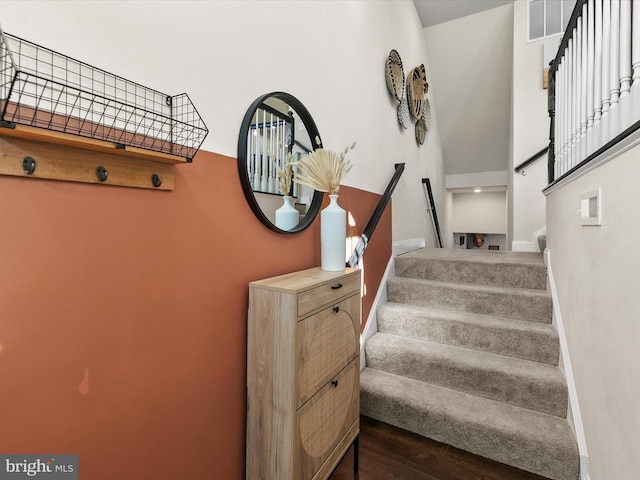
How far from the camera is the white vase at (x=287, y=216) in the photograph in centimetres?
155

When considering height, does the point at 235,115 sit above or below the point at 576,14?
below

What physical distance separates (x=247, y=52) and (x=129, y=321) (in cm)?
112

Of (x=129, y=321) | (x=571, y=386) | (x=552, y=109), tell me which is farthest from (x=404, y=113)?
(x=129, y=321)

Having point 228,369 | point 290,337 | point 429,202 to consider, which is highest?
point 429,202

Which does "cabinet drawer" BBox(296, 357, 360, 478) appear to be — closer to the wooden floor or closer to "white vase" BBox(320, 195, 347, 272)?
→ the wooden floor

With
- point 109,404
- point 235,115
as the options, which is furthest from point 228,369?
point 235,115

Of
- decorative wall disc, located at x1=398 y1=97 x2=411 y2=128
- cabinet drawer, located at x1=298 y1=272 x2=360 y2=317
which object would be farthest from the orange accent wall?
decorative wall disc, located at x1=398 y1=97 x2=411 y2=128

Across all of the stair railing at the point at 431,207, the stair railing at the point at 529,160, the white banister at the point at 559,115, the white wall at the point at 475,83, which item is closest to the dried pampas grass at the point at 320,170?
the white banister at the point at 559,115

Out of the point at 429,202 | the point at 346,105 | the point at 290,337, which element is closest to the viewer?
the point at 290,337

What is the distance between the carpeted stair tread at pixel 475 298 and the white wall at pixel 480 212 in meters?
4.82

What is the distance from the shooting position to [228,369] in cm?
128

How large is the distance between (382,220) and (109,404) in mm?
2181

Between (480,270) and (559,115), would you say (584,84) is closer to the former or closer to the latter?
(559,115)

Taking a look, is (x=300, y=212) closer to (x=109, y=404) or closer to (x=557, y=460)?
(x=109, y=404)
